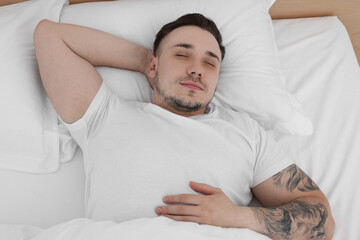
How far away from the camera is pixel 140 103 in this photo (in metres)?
1.46

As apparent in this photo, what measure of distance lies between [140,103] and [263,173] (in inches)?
19.0

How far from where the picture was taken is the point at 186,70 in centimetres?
141

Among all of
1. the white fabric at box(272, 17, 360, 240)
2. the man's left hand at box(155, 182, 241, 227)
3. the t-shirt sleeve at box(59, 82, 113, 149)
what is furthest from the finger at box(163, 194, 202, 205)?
the white fabric at box(272, 17, 360, 240)

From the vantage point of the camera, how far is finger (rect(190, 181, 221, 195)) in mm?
1208

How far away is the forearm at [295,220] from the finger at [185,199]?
0.15m

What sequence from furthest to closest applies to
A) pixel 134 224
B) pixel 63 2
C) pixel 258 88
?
pixel 63 2 → pixel 258 88 → pixel 134 224

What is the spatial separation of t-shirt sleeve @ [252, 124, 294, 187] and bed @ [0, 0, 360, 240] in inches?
6.1

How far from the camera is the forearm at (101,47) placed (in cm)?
148

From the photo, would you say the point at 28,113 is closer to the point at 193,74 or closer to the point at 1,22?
the point at 1,22

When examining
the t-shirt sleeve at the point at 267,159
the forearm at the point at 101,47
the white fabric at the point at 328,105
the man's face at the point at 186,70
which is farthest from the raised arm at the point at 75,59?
the white fabric at the point at 328,105

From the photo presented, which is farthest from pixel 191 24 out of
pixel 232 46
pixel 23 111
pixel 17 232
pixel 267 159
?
pixel 17 232

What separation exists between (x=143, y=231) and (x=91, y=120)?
478 mm

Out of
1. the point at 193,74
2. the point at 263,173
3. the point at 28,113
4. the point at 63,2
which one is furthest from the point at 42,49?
the point at 263,173

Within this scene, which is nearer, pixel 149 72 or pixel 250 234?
pixel 250 234
